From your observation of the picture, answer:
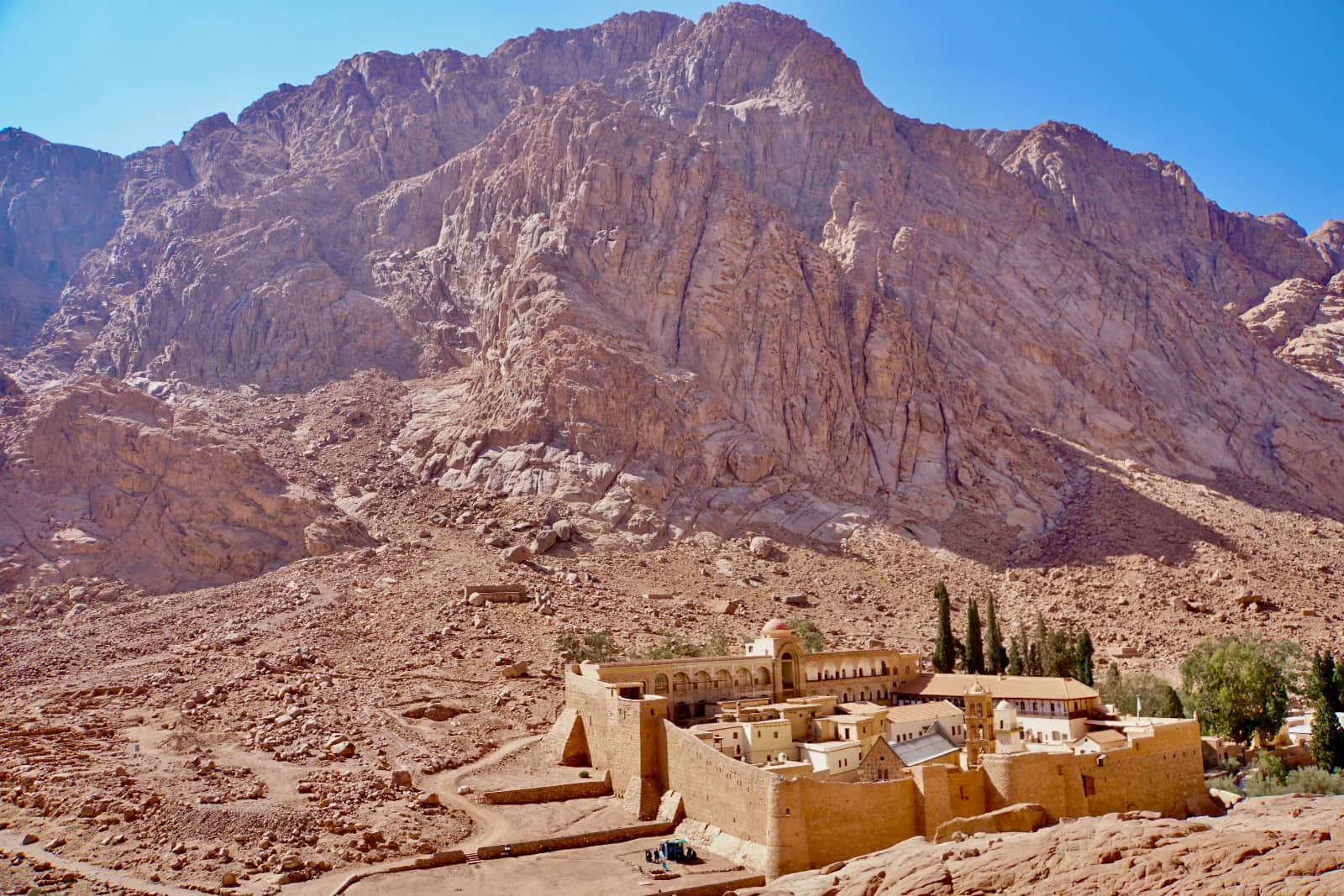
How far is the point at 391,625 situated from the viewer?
5738cm

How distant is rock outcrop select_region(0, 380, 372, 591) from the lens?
67.8m

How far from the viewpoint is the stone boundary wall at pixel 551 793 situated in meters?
39.6

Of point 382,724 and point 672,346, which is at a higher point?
point 672,346

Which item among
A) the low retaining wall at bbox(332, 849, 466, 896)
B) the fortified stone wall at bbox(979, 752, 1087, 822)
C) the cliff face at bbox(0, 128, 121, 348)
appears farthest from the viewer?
the cliff face at bbox(0, 128, 121, 348)

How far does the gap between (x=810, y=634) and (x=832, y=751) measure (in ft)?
69.7

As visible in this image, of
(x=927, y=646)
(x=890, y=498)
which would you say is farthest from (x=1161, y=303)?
(x=927, y=646)

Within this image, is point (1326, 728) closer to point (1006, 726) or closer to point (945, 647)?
point (1006, 726)

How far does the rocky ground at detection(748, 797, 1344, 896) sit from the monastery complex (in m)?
1.88

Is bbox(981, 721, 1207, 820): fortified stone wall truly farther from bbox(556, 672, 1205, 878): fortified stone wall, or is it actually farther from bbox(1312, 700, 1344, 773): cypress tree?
bbox(1312, 700, 1344, 773): cypress tree

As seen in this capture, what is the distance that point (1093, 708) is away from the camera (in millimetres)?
47250

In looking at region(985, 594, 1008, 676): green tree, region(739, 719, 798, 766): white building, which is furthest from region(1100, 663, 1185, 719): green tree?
region(739, 719, 798, 766): white building

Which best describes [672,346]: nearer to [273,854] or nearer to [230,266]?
[230,266]

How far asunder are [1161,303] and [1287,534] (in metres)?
34.9

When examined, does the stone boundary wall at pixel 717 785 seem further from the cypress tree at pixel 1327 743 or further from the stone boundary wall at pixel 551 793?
the cypress tree at pixel 1327 743
